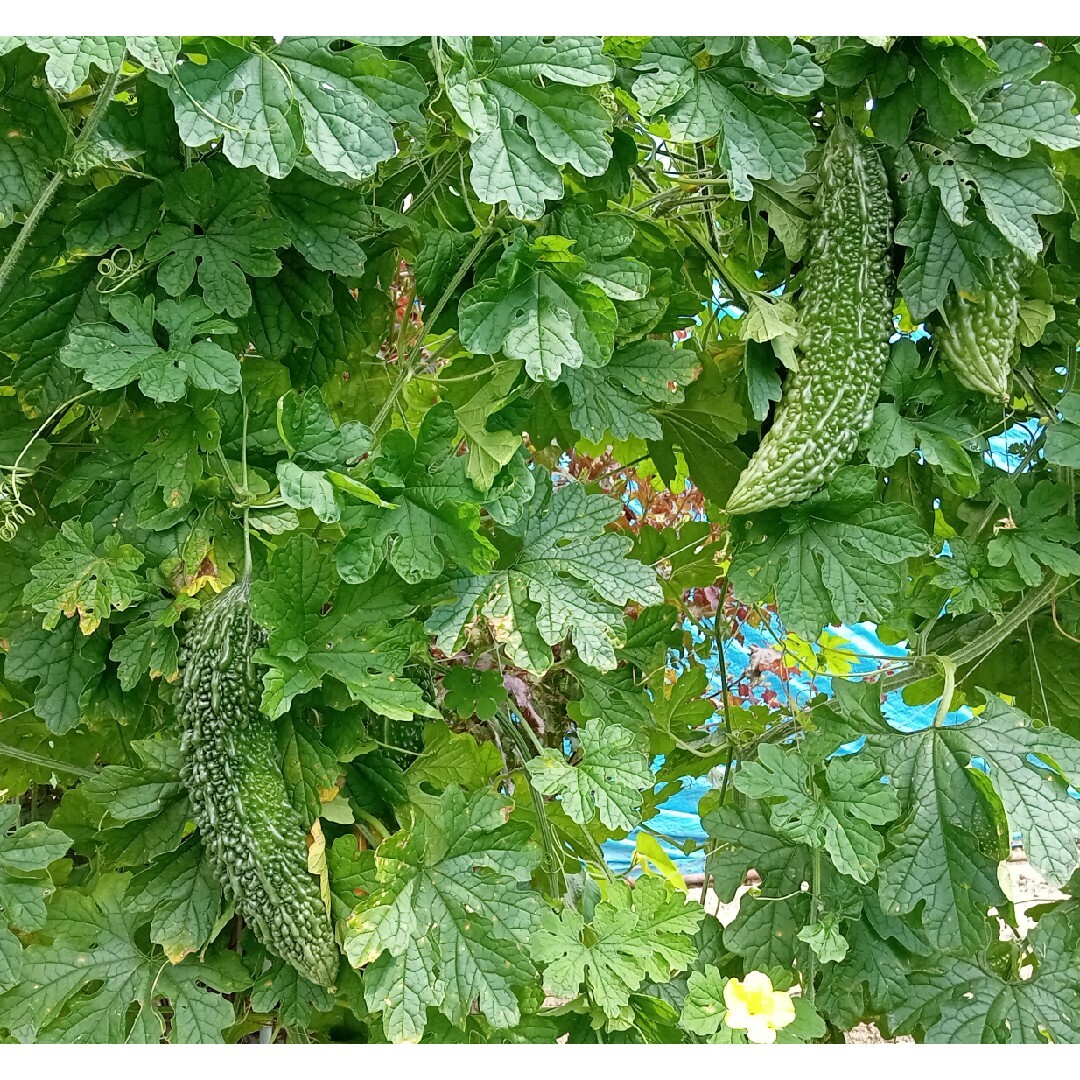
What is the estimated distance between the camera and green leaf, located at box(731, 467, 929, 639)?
1.15 m

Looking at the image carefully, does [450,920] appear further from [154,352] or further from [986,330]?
[986,330]

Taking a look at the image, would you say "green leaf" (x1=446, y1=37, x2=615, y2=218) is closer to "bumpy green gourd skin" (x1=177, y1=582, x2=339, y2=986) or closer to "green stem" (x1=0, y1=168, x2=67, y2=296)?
"green stem" (x1=0, y1=168, x2=67, y2=296)

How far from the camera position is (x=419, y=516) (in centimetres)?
105

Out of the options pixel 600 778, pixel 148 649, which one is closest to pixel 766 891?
pixel 600 778

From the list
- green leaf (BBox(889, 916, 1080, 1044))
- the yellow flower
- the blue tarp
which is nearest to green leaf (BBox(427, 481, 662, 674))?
the yellow flower

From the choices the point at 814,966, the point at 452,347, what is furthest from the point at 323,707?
the point at 814,966

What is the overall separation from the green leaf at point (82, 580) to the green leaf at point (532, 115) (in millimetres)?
534

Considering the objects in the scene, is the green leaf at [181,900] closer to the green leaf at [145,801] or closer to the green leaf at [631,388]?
the green leaf at [145,801]

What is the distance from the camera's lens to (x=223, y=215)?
42.1 inches

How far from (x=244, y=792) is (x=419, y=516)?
33 centimetres

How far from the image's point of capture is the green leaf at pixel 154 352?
989mm

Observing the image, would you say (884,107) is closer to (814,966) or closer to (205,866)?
(814,966)

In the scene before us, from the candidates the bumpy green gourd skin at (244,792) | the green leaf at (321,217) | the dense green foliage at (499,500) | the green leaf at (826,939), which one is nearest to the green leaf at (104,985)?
the dense green foliage at (499,500)

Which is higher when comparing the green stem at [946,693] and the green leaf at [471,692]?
the green leaf at [471,692]
